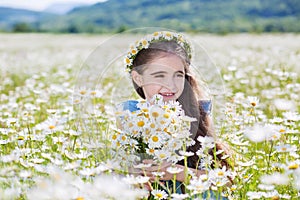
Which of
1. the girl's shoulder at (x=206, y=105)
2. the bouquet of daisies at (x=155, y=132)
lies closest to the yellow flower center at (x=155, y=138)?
the bouquet of daisies at (x=155, y=132)

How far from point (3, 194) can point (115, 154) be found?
0.54 m

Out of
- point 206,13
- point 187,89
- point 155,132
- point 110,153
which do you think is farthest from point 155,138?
point 206,13

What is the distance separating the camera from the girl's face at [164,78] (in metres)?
2.29

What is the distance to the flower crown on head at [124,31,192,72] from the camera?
236 cm

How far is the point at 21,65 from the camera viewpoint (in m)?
8.99

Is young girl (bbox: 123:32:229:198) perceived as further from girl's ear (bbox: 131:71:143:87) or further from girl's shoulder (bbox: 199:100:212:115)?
girl's shoulder (bbox: 199:100:212:115)

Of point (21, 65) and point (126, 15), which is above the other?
point (126, 15)

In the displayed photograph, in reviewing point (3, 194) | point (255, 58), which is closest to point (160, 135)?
point (3, 194)

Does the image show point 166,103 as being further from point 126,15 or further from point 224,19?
point 126,15

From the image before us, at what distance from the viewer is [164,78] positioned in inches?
90.8

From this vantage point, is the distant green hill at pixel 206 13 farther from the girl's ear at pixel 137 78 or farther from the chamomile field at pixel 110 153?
the girl's ear at pixel 137 78

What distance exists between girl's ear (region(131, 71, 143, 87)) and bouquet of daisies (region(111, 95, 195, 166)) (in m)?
0.17

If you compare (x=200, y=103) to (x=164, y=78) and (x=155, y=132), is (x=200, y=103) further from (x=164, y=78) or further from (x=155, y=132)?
(x=155, y=132)

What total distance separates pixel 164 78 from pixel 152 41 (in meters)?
0.19
